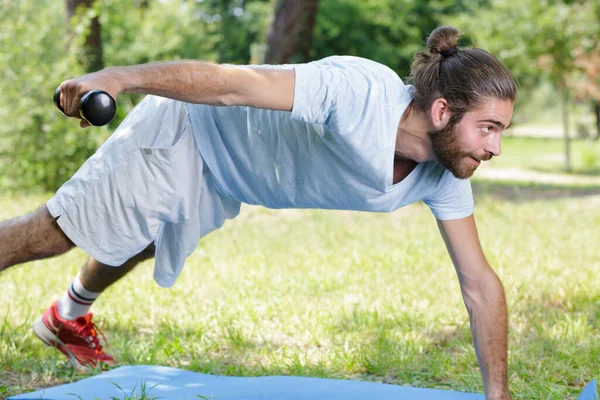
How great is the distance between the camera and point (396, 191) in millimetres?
2764

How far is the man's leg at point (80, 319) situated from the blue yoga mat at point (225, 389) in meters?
0.24

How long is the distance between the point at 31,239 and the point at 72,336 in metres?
0.85

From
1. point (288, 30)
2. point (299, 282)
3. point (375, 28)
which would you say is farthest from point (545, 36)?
point (299, 282)

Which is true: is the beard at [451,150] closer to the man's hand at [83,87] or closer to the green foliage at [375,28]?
the man's hand at [83,87]

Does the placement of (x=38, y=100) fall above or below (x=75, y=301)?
below

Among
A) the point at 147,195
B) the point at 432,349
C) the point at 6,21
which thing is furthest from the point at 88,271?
the point at 6,21

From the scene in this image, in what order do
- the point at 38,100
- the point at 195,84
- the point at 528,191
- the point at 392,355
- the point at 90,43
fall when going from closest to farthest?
the point at 195,84 < the point at 392,355 < the point at 38,100 < the point at 90,43 < the point at 528,191

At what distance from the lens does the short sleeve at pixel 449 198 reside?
9.31 feet

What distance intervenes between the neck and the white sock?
151 centimetres

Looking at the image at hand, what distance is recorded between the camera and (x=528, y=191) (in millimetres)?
11008

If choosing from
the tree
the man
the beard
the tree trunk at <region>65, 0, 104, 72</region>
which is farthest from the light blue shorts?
the tree

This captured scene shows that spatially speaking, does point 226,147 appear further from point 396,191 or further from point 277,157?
point 396,191

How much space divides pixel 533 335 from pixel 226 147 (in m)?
1.96

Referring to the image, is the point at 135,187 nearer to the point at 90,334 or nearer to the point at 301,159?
the point at 301,159
